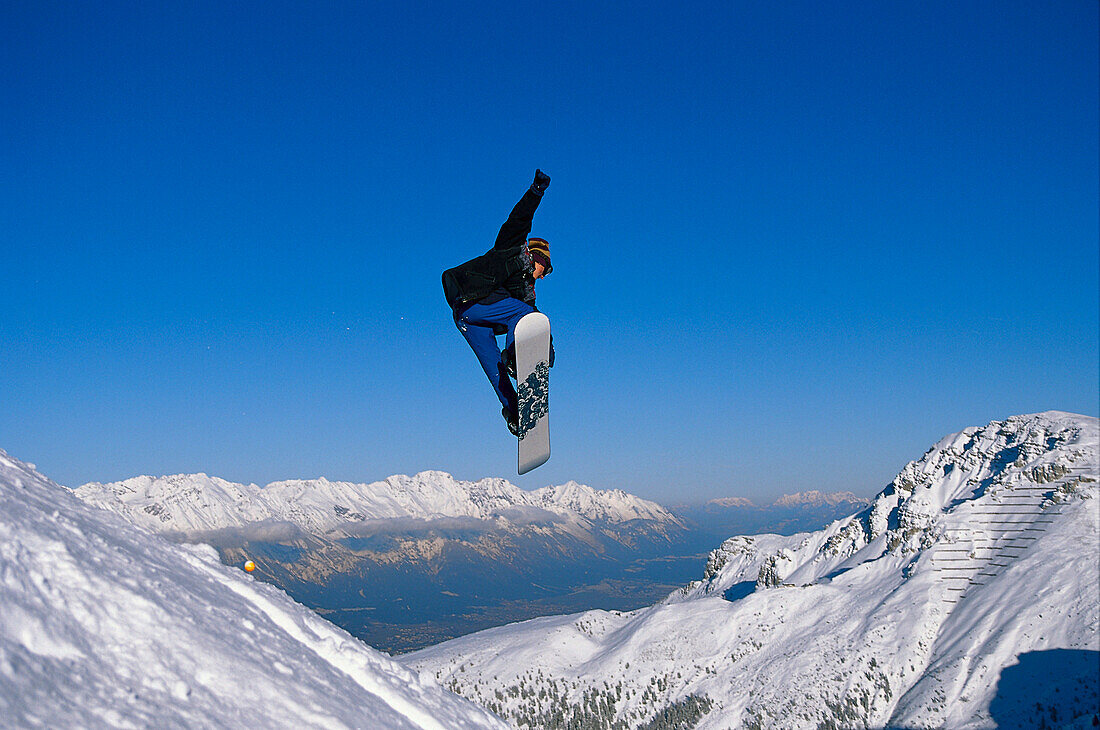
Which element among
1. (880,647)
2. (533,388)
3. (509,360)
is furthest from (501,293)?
(880,647)

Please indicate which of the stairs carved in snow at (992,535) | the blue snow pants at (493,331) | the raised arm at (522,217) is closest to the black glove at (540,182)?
the raised arm at (522,217)

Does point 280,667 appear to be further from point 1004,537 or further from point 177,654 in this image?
point 1004,537

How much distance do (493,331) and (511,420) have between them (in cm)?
189

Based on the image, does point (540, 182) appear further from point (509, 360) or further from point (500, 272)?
point (509, 360)

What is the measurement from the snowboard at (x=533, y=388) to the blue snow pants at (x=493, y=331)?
9.2 inches

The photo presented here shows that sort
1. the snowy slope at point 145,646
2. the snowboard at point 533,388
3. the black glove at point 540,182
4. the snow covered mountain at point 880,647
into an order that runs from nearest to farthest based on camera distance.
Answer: the snowy slope at point 145,646 < the black glove at point 540,182 < the snowboard at point 533,388 < the snow covered mountain at point 880,647

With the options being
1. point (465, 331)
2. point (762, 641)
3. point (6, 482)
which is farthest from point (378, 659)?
point (762, 641)

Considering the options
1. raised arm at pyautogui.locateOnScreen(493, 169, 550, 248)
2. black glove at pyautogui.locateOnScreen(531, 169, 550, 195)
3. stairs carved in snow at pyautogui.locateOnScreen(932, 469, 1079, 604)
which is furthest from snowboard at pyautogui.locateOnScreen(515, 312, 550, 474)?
stairs carved in snow at pyautogui.locateOnScreen(932, 469, 1079, 604)

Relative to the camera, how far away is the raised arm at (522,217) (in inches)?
415

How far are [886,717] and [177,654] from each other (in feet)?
508

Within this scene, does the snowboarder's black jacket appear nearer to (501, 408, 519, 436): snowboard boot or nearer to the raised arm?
the raised arm

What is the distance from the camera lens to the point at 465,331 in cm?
1298

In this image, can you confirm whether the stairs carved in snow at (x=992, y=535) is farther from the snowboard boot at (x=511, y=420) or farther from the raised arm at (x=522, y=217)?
the raised arm at (x=522, y=217)

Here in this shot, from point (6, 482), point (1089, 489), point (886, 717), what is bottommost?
point (886, 717)
